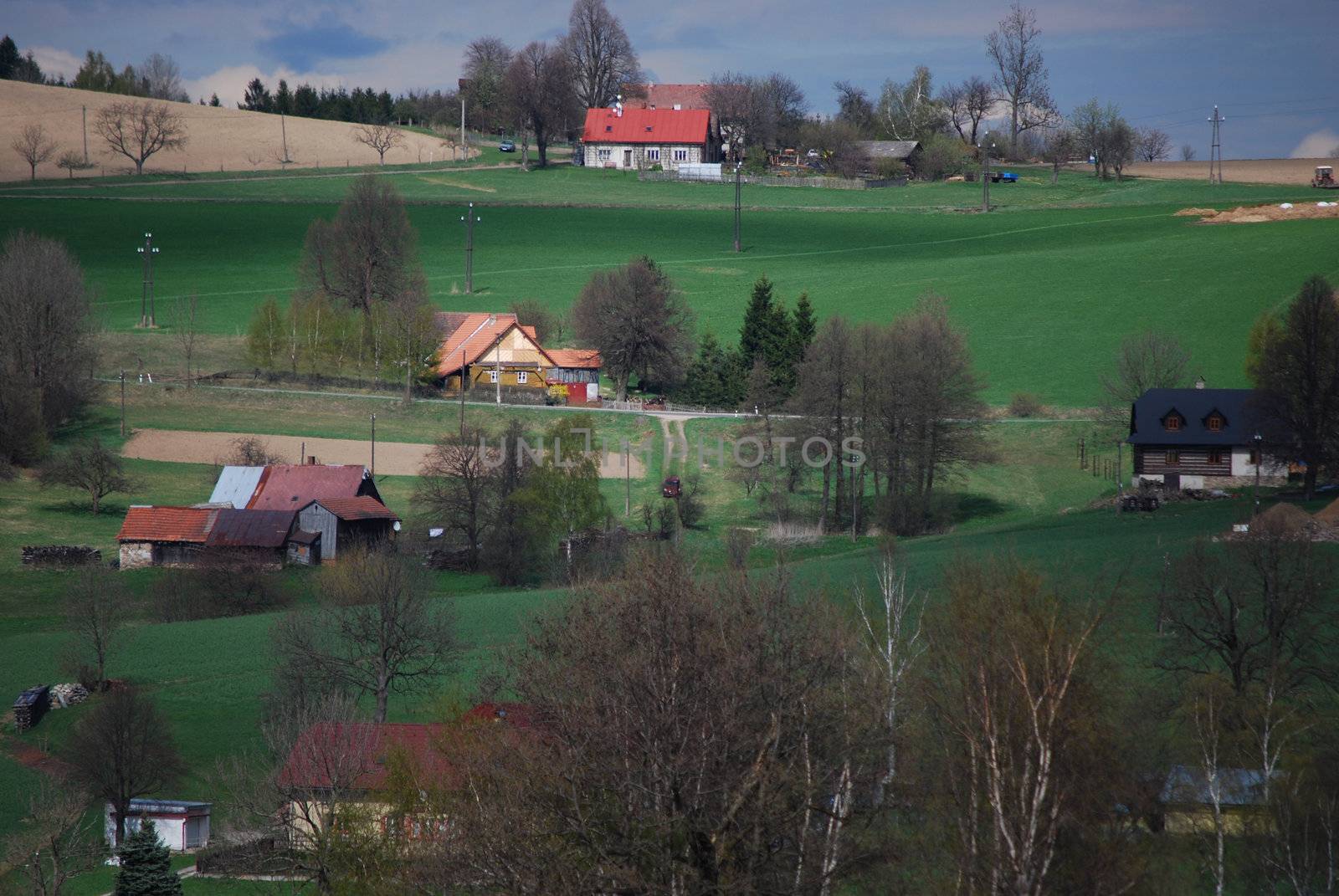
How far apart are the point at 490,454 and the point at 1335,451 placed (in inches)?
1221

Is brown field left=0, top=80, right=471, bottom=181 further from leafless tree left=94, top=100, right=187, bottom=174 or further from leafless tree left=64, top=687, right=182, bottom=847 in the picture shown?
leafless tree left=64, top=687, right=182, bottom=847

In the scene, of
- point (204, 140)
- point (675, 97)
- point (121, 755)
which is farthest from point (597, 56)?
point (121, 755)

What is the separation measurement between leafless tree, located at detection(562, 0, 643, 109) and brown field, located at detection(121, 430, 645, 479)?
83.7m

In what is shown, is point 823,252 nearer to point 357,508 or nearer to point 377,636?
point 357,508

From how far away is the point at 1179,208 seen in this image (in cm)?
10525

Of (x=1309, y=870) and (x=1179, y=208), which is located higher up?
(x=1179, y=208)

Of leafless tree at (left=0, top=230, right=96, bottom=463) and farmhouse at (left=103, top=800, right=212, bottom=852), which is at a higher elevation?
leafless tree at (left=0, top=230, right=96, bottom=463)

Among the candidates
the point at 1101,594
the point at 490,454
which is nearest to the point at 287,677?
the point at 1101,594

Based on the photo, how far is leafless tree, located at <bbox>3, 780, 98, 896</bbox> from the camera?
21500 millimetres

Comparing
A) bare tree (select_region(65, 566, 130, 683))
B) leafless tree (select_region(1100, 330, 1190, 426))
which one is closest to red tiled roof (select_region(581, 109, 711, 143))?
leafless tree (select_region(1100, 330, 1190, 426))

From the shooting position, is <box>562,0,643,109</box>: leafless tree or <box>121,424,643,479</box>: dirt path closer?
<box>121,424,643,479</box>: dirt path

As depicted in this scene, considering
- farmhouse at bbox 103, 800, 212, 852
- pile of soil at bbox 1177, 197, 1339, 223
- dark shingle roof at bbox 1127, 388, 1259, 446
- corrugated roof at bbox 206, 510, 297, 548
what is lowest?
farmhouse at bbox 103, 800, 212, 852

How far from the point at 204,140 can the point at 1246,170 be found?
94821 millimetres

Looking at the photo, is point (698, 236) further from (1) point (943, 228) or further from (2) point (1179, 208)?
(2) point (1179, 208)
